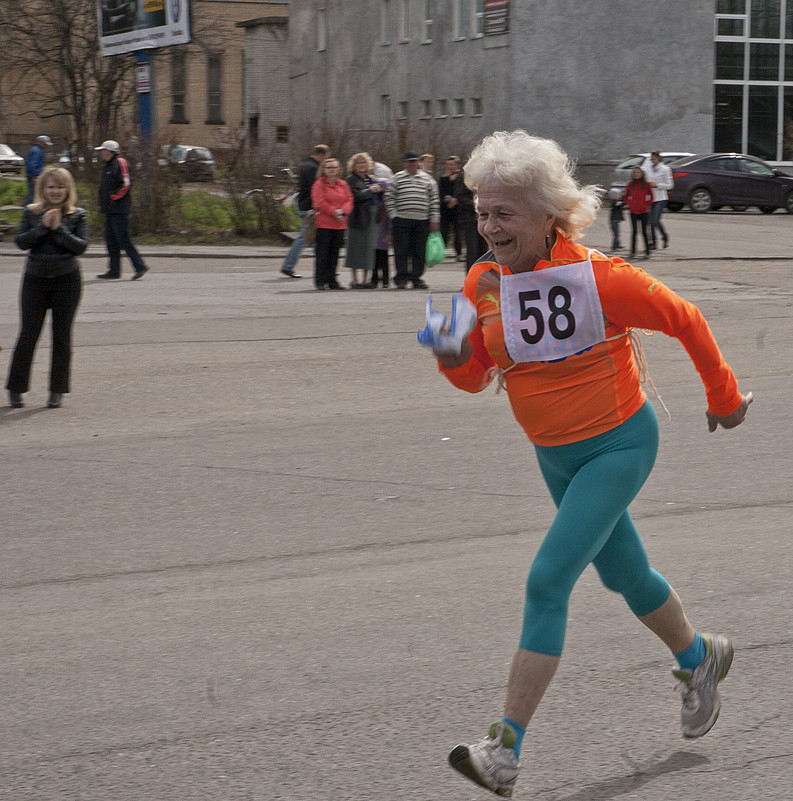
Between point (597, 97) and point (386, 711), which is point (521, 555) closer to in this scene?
point (386, 711)

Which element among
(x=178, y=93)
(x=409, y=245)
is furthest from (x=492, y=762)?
(x=178, y=93)

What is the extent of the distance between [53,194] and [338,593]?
17.4 feet

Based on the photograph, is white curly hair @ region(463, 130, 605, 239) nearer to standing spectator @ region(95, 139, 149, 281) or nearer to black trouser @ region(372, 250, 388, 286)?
black trouser @ region(372, 250, 388, 286)

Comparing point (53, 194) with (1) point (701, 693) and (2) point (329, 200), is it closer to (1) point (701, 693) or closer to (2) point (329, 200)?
(1) point (701, 693)

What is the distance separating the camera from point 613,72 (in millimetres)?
40938

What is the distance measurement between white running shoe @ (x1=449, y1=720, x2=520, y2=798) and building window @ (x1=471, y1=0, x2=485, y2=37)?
41.3 meters

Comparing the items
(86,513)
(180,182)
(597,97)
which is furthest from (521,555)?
(597,97)

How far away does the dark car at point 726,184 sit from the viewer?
34.0 meters

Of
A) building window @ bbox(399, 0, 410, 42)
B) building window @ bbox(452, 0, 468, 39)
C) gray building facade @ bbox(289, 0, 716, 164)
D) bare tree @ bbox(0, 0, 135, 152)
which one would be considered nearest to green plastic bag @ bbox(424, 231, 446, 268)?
bare tree @ bbox(0, 0, 135, 152)

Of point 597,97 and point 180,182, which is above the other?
point 597,97

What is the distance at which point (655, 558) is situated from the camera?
5.63 metres

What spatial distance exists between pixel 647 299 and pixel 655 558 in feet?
8.10

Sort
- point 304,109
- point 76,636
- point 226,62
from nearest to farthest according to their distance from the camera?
point 76,636, point 304,109, point 226,62

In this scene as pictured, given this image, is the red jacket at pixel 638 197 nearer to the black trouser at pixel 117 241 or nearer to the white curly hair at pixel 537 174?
the black trouser at pixel 117 241
